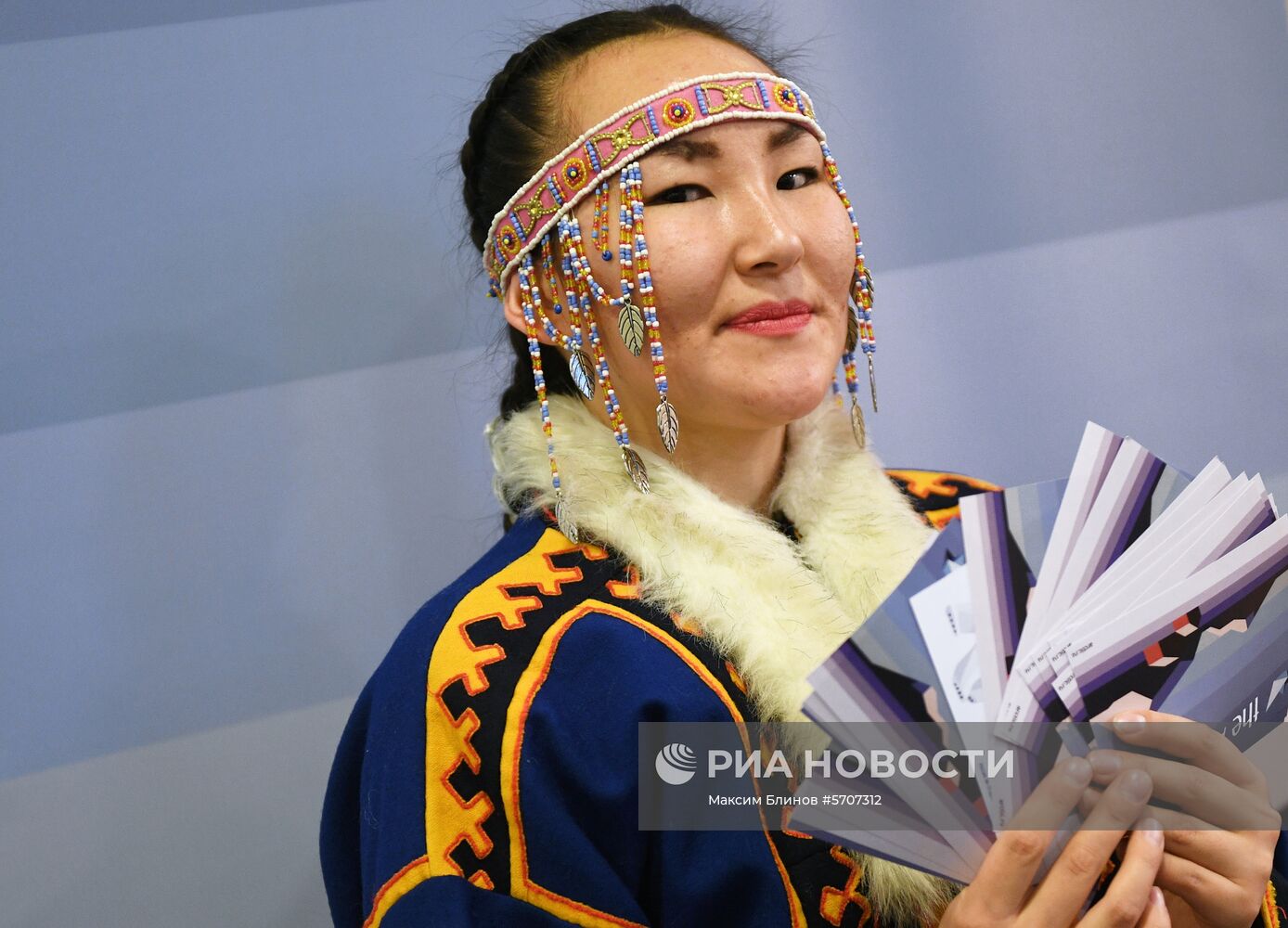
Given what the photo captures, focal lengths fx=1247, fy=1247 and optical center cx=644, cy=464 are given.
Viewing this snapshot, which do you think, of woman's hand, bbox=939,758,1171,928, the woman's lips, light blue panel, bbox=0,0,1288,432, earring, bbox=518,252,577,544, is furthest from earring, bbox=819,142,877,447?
woman's hand, bbox=939,758,1171,928

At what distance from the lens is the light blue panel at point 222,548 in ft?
5.70

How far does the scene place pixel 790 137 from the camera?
145cm

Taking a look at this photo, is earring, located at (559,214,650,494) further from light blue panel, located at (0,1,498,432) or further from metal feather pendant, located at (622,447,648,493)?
light blue panel, located at (0,1,498,432)

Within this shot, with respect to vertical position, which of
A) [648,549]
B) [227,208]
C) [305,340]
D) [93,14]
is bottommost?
[648,549]

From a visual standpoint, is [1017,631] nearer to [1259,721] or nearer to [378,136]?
[1259,721]

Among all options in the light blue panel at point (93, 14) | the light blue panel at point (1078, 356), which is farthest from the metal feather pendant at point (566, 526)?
the light blue panel at point (93, 14)

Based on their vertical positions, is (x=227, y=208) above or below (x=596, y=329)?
above

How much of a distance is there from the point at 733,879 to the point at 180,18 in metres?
1.42

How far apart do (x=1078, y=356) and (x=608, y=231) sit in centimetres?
104

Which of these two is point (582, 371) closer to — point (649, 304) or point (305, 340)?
point (649, 304)

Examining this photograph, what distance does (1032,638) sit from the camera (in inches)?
40.3

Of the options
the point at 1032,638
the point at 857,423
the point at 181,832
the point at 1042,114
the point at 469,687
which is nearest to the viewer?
the point at 1032,638

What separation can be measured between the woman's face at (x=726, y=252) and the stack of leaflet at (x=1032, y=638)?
0.40 metres

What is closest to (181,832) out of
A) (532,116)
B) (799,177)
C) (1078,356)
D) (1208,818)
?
(532,116)
